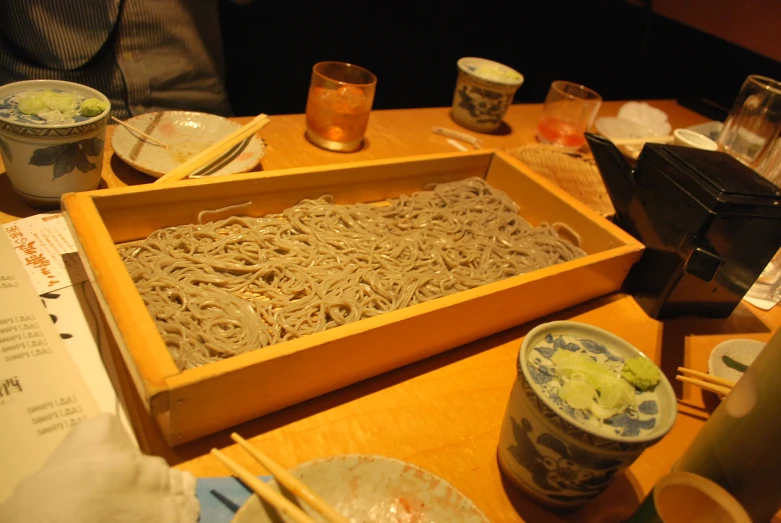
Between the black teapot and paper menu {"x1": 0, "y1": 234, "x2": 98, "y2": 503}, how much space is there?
1.04 m

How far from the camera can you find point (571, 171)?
1.66 metres

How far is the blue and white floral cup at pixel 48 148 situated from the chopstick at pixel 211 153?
5.5 inches

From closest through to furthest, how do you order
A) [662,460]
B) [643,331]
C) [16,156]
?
[662,460], [16,156], [643,331]

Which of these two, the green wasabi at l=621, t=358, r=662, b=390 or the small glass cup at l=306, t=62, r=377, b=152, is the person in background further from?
the green wasabi at l=621, t=358, r=662, b=390

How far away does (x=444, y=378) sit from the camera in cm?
95

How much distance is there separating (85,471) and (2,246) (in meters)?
0.57

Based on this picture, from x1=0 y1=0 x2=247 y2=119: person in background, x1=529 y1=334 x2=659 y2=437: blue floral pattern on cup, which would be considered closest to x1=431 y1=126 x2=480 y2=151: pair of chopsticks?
x1=0 y1=0 x2=247 y2=119: person in background

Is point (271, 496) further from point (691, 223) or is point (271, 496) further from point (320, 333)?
point (691, 223)

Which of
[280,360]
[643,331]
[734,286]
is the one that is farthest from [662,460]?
[280,360]

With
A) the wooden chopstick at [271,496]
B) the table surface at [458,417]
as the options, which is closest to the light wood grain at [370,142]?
the table surface at [458,417]

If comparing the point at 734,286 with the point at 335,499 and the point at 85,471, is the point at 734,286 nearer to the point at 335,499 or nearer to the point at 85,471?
the point at 335,499

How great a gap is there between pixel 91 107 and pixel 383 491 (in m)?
0.90

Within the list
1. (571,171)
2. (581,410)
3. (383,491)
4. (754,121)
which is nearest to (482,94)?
(571,171)

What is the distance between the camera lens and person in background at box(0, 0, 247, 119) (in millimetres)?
1534
